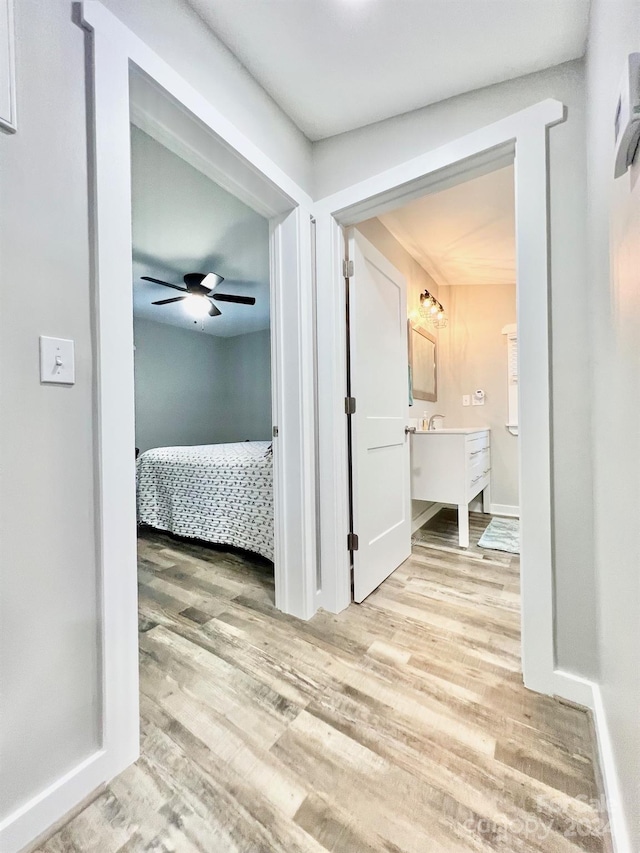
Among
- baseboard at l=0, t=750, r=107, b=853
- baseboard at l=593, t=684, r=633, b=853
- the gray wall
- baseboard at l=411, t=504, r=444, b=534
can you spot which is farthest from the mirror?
the gray wall

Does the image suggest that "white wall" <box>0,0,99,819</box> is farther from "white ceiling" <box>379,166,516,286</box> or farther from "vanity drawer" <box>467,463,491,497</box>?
"vanity drawer" <box>467,463,491,497</box>

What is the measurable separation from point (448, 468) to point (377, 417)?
0.98m

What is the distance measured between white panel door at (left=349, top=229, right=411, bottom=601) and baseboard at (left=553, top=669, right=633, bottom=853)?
0.90m

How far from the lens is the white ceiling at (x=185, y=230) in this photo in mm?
2021

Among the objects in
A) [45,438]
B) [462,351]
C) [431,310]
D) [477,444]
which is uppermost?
[431,310]

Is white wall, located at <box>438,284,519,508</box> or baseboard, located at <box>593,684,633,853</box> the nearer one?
baseboard, located at <box>593,684,633,853</box>

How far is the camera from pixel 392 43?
1248 mm

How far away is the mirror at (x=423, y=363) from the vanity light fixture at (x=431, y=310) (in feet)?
0.42

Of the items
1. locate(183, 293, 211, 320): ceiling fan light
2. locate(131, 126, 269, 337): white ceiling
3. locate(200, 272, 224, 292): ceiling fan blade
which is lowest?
locate(183, 293, 211, 320): ceiling fan light

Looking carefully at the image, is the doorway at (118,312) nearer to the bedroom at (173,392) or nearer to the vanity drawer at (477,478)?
the bedroom at (173,392)

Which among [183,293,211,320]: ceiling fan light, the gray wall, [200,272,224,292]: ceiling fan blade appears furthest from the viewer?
the gray wall

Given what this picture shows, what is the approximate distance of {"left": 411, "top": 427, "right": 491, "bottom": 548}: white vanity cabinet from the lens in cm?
256

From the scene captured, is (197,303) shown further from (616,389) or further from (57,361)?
(616,389)

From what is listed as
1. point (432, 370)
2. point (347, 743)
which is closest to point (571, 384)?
point (347, 743)
